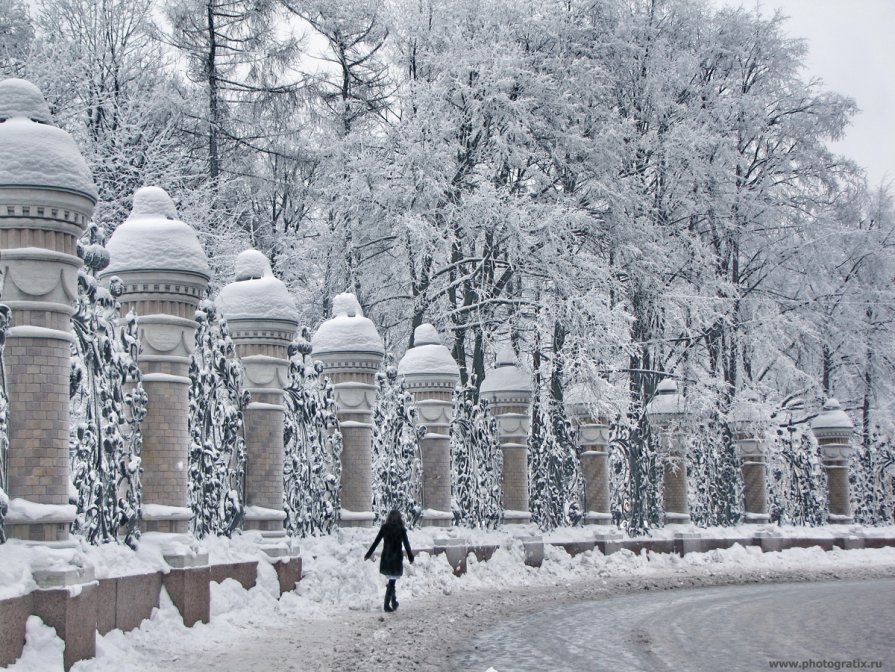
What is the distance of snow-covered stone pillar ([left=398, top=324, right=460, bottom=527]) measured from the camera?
15.7 metres

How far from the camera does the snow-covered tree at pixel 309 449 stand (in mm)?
12867

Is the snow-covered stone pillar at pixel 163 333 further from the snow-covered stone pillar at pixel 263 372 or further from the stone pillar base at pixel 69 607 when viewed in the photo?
the stone pillar base at pixel 69 607

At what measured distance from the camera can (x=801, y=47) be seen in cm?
2505

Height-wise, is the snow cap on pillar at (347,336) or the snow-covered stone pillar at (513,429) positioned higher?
the snow cap on pillar at (347,336)

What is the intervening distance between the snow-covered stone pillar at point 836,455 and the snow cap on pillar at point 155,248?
59.7 feet

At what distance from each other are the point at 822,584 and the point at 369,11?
15.0m

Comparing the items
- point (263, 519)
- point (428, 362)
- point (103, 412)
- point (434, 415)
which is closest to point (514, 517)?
point (434, 415)

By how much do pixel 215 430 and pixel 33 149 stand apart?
4305 millimetres

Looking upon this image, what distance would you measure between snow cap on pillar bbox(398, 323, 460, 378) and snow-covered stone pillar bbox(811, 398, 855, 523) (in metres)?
12.1

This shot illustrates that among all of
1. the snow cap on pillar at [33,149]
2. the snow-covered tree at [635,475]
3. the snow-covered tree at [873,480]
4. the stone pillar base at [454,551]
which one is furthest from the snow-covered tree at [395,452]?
the snow-covered tree at [873,480]

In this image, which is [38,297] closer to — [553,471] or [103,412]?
[103,412]

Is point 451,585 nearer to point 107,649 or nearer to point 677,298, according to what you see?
point 107,649

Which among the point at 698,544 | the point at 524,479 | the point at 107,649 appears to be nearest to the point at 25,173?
the point at 107,649

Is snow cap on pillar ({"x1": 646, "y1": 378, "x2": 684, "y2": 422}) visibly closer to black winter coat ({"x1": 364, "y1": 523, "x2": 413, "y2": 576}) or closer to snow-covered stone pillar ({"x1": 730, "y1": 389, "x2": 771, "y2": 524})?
snow-covered stone pillar ({"x1": 730, "y1": 389, "x2": 771, "y2": 524})
